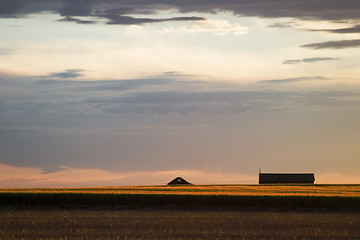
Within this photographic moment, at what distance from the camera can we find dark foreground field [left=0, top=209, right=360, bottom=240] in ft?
94.6

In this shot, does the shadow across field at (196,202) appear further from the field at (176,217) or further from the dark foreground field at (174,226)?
the dark foreground field at (174,226)

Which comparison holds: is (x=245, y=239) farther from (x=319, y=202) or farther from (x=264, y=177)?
(x=264, y=177)

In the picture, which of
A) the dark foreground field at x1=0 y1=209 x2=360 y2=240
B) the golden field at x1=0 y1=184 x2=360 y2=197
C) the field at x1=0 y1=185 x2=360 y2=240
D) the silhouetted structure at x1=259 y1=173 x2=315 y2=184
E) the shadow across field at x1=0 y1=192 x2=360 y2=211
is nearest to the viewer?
the dark foreground field at x1=0 y1=209 x2=360 y2=240

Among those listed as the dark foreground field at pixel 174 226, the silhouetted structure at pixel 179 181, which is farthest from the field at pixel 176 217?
the silhouetted structure at pixel 179 181

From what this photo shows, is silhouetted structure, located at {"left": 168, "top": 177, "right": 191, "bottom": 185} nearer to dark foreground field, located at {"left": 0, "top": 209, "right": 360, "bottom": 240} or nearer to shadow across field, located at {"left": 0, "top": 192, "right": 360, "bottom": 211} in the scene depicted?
shadow across field, located at {"left": 0, "top": 192, "right": 360, "bottom": 211}

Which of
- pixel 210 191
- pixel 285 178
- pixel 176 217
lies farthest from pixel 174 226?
pixel 285 178

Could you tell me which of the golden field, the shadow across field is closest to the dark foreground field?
the shadow across field

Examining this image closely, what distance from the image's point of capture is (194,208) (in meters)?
48.2

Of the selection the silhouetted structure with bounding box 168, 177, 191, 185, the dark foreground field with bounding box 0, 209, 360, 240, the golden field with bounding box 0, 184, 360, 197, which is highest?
the silhouetted structure with bounding box 168, 177, 191, 185

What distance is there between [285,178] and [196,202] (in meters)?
53.3

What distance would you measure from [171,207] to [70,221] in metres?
14.5

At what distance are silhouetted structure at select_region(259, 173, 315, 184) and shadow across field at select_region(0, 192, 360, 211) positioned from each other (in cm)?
5015

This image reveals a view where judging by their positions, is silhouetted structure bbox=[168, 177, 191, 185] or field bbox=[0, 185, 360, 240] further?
silhouetted structure bbox=[168, 177, 191, 185]

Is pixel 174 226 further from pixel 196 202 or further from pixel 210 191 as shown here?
pixel 210 191
